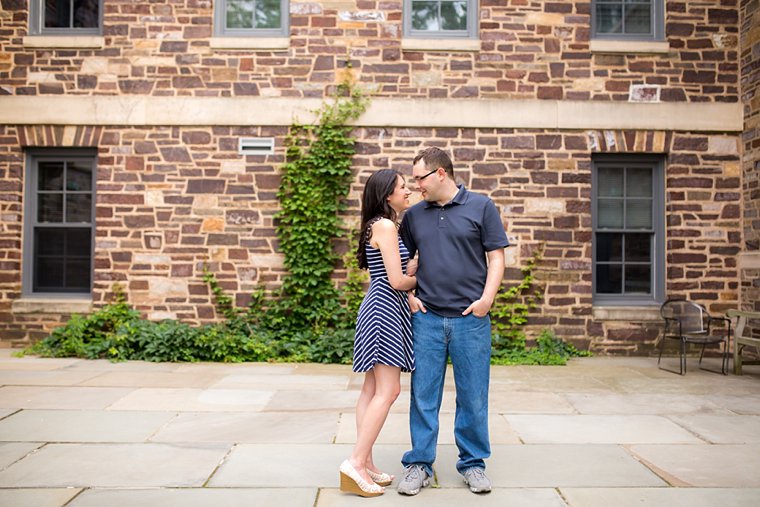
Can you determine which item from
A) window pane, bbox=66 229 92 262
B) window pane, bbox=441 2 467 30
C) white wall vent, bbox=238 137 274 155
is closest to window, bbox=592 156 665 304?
window pane, bbox=441 2 467 30

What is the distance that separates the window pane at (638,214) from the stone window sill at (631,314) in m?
1.17

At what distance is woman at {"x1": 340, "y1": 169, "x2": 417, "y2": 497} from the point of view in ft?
11.8

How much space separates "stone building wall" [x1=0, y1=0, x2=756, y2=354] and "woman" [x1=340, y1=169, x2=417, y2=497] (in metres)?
4.93

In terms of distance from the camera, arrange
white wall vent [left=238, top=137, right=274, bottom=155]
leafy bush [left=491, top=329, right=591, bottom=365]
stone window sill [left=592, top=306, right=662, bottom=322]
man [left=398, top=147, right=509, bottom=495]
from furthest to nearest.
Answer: white wall vent [left=238, top=137, right=274, bottom=155] → stone window sill [left=592, top=306, right=662, bottom=322] → leafy bush [left=491, top=329, right=591, bottom=365] → man [left=398, top=147, right=509, bottom=495]

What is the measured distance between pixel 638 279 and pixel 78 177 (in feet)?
25.9

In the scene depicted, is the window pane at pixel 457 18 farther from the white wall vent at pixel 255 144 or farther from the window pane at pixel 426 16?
the white wall vent at pixel 255 144

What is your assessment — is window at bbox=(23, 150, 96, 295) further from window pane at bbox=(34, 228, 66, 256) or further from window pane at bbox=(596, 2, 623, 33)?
window pane at bbox=(596, 2, 623, 33)

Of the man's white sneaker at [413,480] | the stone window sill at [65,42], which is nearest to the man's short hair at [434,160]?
the man's white sneaker at [413,480]

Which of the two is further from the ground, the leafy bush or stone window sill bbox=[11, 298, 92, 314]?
stone window sill bbox=[11, 298, 92, 314]

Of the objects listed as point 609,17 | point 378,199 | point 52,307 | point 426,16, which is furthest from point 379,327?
point 609,17

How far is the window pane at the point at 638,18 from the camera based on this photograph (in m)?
8.88

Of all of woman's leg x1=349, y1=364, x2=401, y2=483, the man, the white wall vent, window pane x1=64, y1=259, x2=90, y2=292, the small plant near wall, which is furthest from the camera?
window pane x1=64, y1=259, x2=90, y2=292

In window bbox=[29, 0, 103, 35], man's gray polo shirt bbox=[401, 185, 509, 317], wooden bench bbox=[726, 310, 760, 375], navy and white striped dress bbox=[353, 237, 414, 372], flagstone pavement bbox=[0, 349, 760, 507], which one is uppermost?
window bbox=[29, 0, 103, 35]

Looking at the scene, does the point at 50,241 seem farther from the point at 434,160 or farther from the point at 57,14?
the point at 434,160
